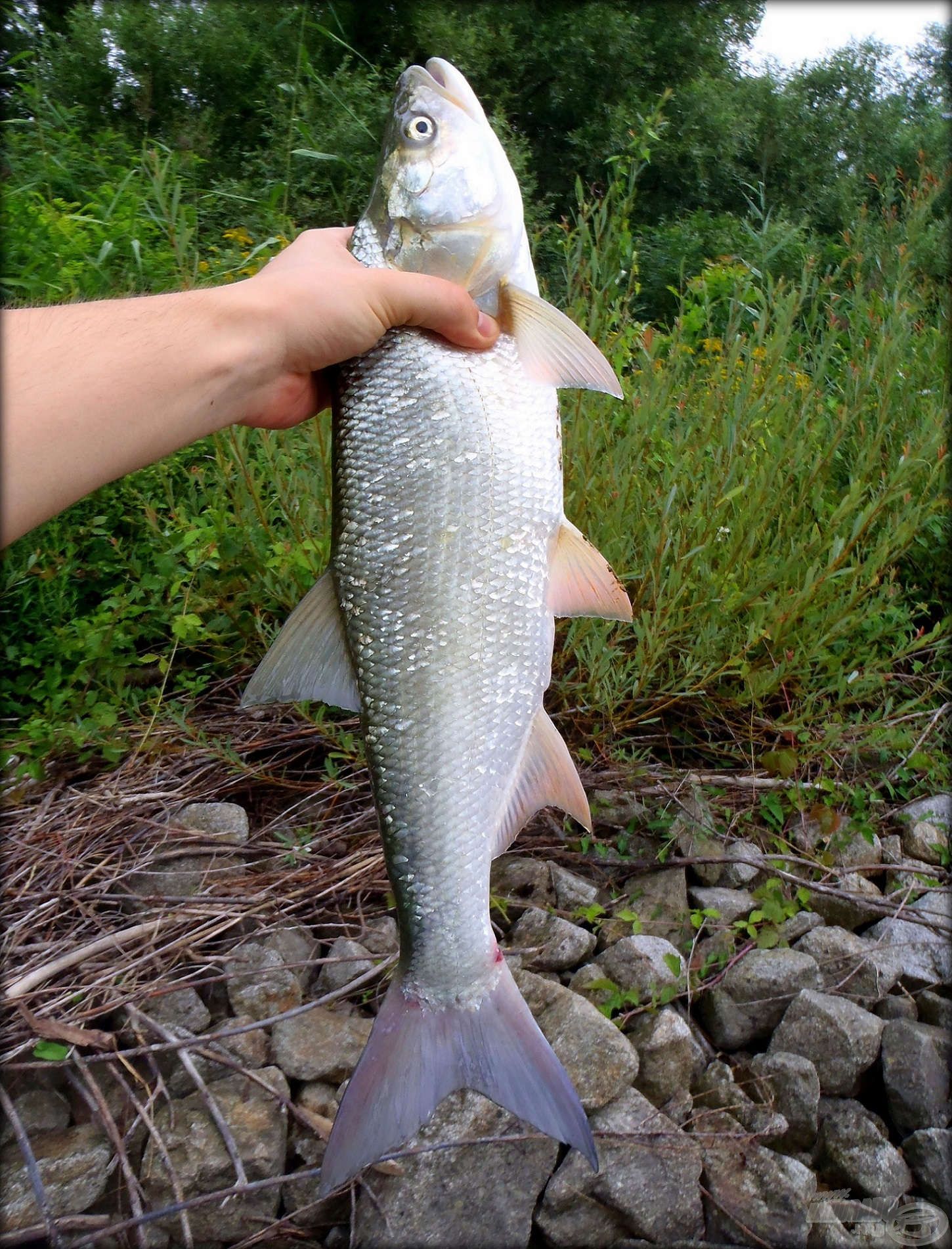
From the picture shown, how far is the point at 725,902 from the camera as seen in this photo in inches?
98.5

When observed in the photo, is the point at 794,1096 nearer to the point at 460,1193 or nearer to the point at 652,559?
the point at 460,1193

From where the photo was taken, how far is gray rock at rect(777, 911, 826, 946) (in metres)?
2.48

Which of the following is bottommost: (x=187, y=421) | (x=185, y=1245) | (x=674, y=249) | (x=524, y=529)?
(x=185, y=1245)

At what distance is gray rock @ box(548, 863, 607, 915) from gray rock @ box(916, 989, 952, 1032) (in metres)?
0.87

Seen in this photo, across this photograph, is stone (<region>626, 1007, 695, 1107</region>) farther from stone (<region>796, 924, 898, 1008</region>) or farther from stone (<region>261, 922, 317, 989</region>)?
stone (<region>261, 922, 317, 989</region>)

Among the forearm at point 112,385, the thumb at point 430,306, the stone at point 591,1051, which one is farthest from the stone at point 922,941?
the forearm at point 112,385

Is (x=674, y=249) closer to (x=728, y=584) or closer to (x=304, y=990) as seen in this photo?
(x=728, y=584)

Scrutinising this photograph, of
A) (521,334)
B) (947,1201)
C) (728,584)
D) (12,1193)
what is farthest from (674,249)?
(12,1193)

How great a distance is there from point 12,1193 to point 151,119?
980 centimetres

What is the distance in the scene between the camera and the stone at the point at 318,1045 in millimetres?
2000

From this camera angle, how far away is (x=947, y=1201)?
1.98 metres

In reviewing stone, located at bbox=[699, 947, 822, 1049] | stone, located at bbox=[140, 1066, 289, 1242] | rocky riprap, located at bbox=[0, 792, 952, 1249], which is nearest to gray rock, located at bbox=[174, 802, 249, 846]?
rocky riprap, located at bbox=[0, 792, 952, 1249]

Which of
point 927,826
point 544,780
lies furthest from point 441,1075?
point 927,826

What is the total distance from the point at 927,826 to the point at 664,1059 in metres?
1.33
